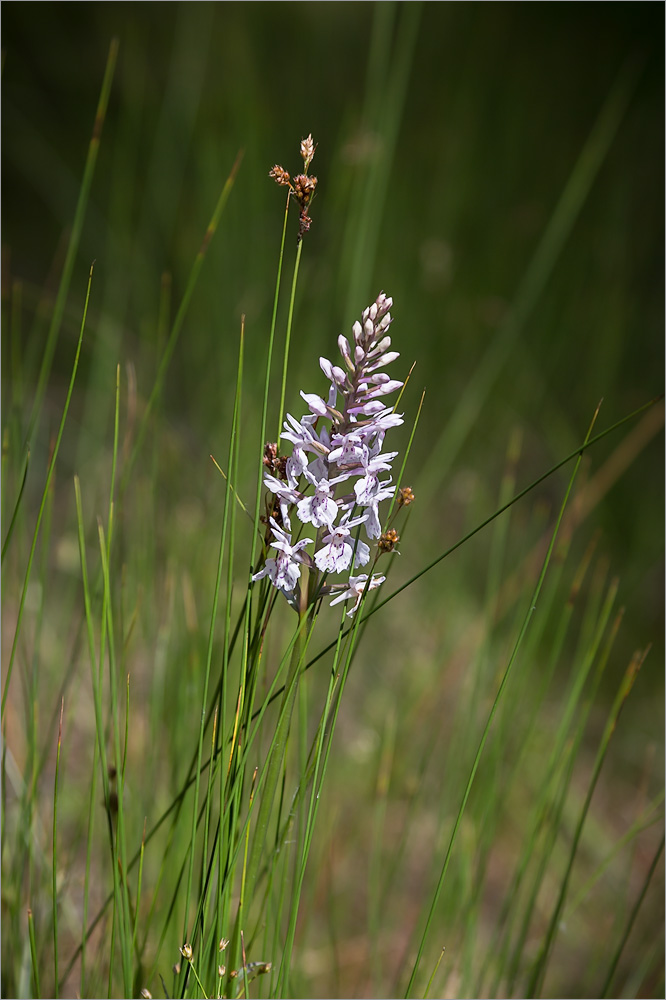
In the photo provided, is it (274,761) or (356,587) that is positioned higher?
(356,587)

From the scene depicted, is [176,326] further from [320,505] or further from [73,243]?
[320,505]

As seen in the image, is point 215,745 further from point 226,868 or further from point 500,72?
point 500,72

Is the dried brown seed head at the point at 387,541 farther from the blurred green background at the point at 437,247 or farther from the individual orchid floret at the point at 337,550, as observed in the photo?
the blurred green background at the point at 437,247

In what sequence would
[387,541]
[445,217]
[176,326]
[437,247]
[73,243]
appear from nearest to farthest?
[387,541]
[176,326]
[73,243]
[437,247]
[445,217]

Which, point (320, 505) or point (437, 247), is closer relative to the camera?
point (320, 505)

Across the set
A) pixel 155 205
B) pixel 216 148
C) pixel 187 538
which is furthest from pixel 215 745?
pixel 155 205

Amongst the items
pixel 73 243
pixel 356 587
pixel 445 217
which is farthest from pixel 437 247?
pixel 356 587
